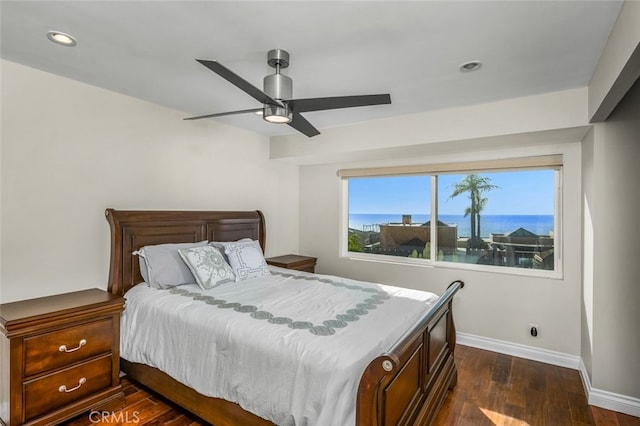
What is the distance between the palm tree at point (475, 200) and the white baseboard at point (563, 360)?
3.42 feet

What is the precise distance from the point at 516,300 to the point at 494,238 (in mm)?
677

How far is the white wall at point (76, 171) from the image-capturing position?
2.32 metres

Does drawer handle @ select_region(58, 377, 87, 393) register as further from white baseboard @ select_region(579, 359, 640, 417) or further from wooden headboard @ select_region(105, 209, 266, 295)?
white baseboard @ select_region(579, 359, 640, 417)

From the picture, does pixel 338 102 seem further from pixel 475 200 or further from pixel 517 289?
pixel 517 289

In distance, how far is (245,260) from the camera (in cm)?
321

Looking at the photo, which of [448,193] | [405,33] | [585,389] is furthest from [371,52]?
[585,389]

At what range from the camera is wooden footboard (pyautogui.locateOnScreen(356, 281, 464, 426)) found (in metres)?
1.37

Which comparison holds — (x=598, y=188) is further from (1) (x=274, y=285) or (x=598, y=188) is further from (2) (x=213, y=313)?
(2) (x=213, y=313)

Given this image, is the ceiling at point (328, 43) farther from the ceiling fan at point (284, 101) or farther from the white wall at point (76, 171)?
the white wall at point (76, 171)

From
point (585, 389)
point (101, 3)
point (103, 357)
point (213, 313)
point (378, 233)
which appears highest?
point (101, 3)

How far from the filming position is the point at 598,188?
2488 mm

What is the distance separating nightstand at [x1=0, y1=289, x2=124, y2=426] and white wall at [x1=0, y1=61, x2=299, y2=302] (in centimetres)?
30

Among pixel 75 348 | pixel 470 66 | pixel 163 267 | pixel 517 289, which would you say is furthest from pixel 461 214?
pixel 75 348

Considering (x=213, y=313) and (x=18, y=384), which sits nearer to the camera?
(x=18, y=384)
